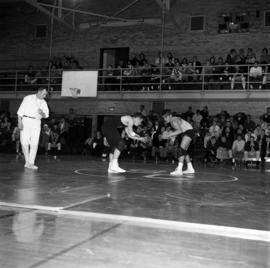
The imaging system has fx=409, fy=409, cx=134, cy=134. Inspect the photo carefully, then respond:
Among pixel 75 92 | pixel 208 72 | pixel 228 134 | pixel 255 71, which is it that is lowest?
pixel 228 134

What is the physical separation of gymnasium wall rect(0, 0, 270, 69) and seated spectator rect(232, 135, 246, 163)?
711 centimetres

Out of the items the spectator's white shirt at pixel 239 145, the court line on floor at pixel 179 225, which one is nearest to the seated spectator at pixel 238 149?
the spectator's white shirt at pixel 239 145

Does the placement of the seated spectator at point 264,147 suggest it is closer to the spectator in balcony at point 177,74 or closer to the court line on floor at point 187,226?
the spectator in balcony at point 177,74

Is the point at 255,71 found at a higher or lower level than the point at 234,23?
lower

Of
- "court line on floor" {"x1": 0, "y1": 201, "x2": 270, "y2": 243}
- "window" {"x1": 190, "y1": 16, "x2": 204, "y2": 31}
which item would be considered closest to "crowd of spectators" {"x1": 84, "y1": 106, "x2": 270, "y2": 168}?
"window" {"x1": 190, "y1": 16, "x2": 204, "y2": 31}

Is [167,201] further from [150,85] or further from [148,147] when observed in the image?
[150,85]

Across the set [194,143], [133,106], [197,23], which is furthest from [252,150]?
[197,23]

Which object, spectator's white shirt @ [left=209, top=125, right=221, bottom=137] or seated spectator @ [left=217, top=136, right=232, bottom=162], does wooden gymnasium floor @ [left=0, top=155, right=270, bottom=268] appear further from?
spectator's white shirt @ [left=209, top=125, right=221, bottom=137]

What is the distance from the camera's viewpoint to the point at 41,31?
24.2m

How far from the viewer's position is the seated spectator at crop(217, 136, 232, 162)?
1427 centimetres

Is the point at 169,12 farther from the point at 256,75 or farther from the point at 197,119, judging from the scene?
the point at 197,119

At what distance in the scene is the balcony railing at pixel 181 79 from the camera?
52.4ft

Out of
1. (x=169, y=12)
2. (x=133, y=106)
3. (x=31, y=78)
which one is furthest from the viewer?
(x=133, y=106)

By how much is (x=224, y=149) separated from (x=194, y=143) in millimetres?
1166
